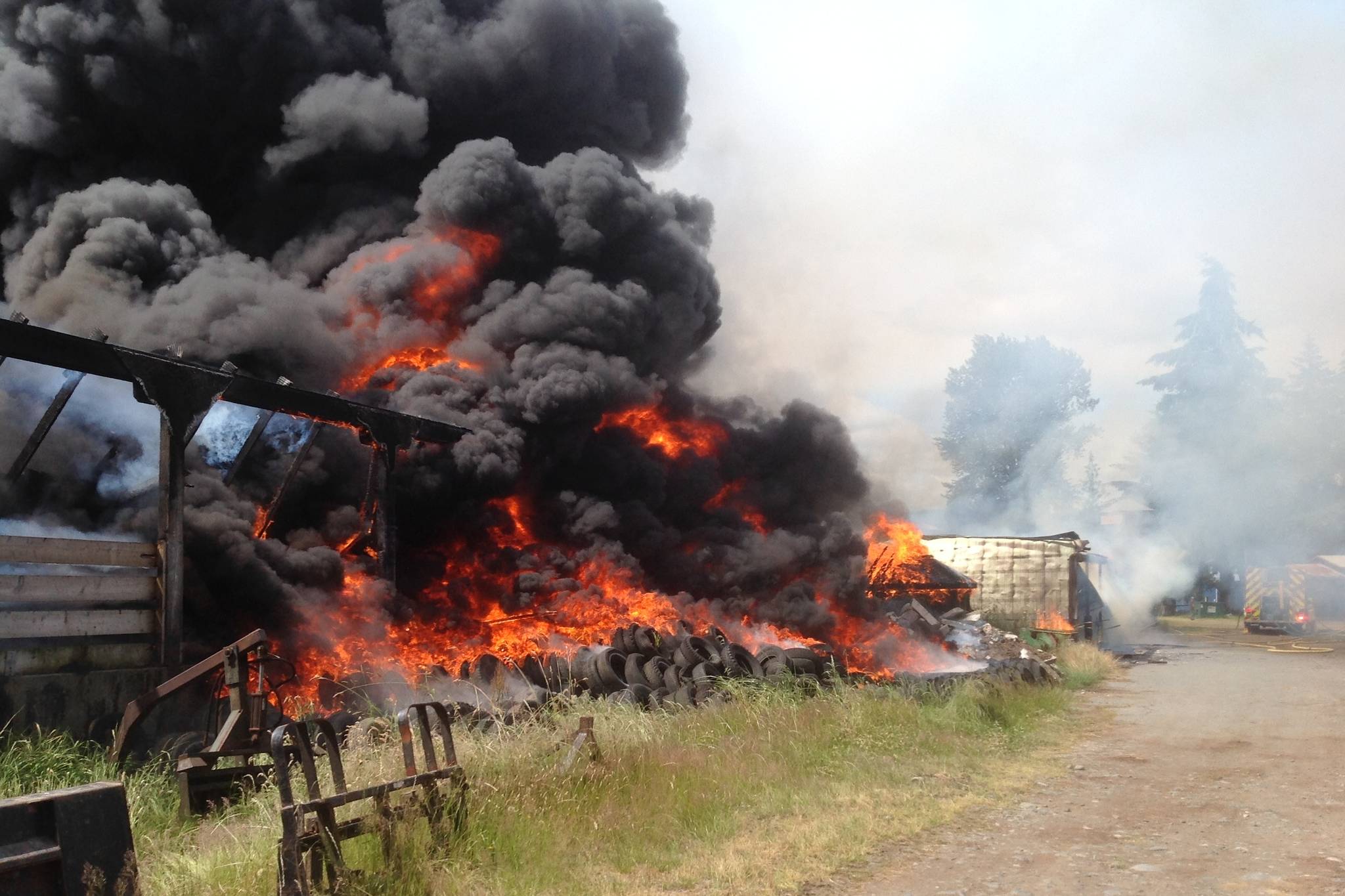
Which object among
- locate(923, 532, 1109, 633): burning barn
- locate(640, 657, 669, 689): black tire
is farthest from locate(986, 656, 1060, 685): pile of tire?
locate(923, 532, 1109, 633): burning barn

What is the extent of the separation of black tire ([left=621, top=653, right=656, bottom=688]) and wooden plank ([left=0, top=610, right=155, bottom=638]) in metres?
5.74

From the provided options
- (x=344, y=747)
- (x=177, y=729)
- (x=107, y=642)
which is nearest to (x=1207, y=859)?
(x=344, y=747)

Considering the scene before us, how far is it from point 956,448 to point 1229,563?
19699 millimetres

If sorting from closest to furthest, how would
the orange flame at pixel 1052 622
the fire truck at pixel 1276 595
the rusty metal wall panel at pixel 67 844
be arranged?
the rusty metal wall panel at pixel 67 844 < the orange flame at pixel 1052 622 < the fire truck at pixel 1276 595

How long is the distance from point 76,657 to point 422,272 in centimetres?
1098

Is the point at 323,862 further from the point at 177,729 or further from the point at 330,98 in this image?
the point at 330,98

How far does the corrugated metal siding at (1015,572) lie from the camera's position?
26.0 metres

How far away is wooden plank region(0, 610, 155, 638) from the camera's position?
9.16 meters

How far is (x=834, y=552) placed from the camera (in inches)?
778

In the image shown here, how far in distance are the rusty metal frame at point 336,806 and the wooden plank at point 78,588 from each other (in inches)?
182

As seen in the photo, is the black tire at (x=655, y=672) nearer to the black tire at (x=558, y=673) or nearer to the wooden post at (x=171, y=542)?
the black tire at (x=558, y=673)

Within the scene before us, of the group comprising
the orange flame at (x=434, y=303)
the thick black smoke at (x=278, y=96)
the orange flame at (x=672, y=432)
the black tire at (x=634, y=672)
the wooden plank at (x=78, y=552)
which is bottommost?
the black tire at (x=634, y=672)

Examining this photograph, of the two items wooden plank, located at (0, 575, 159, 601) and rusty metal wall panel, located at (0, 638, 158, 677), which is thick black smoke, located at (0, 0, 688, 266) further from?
rusty metal wall panel, located at (0, 638, 158, 677)

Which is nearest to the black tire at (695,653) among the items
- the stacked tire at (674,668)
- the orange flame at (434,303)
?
the stacked tire at (674,668)
